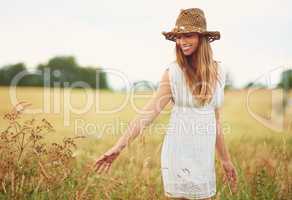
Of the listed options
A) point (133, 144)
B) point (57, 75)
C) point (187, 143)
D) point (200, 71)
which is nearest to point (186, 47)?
point (200, 71)

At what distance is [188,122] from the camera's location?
246 centimetres

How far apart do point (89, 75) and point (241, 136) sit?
1478 mm

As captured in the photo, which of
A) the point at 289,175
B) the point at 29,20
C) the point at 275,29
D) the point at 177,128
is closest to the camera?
the point at 177,128

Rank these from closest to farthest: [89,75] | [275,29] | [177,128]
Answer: [177,128] → [275,29] → [89,75]

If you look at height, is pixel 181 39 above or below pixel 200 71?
above

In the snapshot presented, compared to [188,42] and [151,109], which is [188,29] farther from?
[151,109]

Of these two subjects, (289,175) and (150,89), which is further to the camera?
(150,89)

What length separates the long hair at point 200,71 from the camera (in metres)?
2.48

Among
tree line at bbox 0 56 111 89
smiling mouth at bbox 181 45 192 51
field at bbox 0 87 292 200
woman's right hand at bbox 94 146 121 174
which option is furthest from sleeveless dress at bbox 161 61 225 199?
tree line at bbox 0 56 111 89

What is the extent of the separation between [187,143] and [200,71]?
374 mm

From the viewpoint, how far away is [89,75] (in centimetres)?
454

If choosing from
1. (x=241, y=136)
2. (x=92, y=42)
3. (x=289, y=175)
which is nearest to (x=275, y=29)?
(x=241, y=136)

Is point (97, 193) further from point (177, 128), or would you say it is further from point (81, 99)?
point (81, 99)

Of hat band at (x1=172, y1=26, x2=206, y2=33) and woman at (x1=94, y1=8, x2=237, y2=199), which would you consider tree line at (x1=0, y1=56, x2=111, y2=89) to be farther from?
woman at (x1=94, y1=8, x2=237, y2=199)
